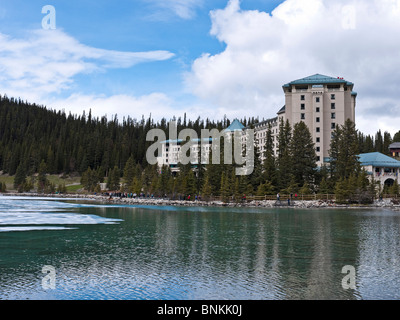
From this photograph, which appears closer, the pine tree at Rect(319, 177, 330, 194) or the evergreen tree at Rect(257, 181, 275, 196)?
the pine tree at Rect(319, 177, 330, 194)

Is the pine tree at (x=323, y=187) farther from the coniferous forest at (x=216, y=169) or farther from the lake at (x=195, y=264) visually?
the lake at (x=195, y=264)

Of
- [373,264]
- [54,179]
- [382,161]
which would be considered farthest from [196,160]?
[373,264]

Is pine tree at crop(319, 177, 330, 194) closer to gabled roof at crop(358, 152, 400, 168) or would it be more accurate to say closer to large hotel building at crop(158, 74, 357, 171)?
gabled roof at crop(358, 152, 400, 168)

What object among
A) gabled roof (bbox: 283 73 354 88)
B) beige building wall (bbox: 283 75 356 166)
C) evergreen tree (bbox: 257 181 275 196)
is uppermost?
gabled roof (bbox: 283 73 354 88)

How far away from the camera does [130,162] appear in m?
120

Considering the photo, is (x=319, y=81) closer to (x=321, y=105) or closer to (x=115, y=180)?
(x=321, y=105)

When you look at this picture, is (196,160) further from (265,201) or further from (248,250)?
(248,250)

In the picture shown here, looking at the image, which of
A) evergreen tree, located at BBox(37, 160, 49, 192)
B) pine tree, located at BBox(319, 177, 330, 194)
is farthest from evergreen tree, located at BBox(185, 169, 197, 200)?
evergreen tree, located at BBox(37, 160, 49, 192)

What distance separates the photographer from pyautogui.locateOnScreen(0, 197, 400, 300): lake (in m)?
13.7

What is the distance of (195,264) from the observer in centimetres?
1806
